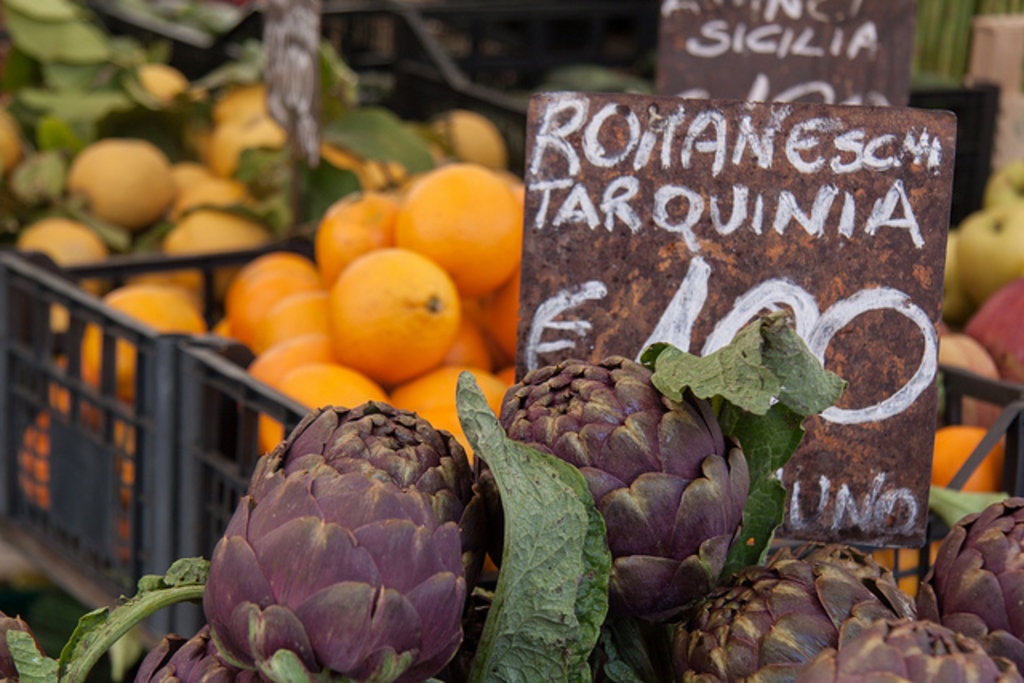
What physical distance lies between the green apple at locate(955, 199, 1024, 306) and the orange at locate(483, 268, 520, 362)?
0.70 m

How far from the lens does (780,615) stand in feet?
1.85

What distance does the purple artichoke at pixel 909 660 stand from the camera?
0.44 metres

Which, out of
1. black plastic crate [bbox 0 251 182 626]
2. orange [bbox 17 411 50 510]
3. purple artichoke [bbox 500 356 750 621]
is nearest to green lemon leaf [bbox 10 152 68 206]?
black plastic crate [bbox 0 251 182 626]

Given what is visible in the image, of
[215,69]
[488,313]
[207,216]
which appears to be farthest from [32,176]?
[488,313]

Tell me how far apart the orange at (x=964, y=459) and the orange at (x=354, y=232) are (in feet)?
1.94

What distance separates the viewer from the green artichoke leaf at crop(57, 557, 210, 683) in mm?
570

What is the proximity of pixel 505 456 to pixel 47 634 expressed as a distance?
122 cm

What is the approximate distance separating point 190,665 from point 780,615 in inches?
11.0

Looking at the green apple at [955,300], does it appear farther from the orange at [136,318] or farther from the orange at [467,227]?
the orange at [136,318]

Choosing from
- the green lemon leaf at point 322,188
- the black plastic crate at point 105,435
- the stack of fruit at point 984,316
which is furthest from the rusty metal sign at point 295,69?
the stack of fruit at point 984,316

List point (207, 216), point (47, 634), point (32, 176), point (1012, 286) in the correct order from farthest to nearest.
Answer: point (32, 176) → point (207, 216) → point (47, 634) → point (1012, 286)

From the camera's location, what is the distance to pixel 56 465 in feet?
4.47

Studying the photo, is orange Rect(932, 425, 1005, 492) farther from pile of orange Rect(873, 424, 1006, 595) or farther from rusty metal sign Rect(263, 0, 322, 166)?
rusty metal sign Rect(263, 0, 322, 166)

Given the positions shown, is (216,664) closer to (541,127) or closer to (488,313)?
(541,127)
